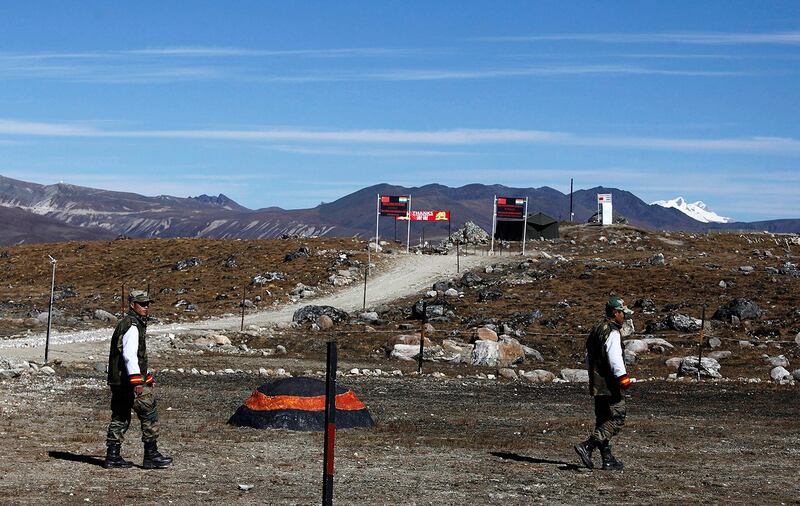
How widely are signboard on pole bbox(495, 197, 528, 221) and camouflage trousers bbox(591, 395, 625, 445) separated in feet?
177

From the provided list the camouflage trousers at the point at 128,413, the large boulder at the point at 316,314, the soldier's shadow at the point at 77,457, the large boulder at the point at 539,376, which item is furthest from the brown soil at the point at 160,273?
the camouflage trousers at the point at 128,413

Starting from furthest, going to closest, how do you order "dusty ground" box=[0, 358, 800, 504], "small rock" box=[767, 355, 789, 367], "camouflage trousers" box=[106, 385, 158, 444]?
1. "small rock" box=[767, 355, 789, 367]
2. "camouflage trousers" box=[106, 385, 158, 444]
3. "dusty ground" box=[0, 358, 800, 504]

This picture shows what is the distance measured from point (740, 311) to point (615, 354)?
1150 inches

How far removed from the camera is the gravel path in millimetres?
32312

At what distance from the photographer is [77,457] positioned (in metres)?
14.8

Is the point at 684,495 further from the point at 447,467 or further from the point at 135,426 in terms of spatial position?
the point at 135,426

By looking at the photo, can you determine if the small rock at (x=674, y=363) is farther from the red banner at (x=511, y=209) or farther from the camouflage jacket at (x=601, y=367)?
the red banner at (x=511, y=209)

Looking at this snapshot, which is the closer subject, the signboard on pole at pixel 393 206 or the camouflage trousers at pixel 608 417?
the camouflage trousers at pixel 608 417

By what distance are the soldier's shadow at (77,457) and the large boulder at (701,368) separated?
20334 mm

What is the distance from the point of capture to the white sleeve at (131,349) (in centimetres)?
1383

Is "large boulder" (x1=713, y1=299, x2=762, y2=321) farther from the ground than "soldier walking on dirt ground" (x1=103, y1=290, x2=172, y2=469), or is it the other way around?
"large boulder" (x1=713, y1=299, x2=762, y2=321)

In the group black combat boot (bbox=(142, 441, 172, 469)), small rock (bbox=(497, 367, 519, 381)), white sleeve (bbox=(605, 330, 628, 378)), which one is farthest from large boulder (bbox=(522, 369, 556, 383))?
black combat boot (bbox=(142, 441, 172, 469))

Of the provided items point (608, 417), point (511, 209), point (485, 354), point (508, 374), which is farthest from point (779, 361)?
point (511, 209)

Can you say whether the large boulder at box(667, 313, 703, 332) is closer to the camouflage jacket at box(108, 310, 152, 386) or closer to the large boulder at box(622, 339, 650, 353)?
the large boulder at box(622, 339, 650, 353)
